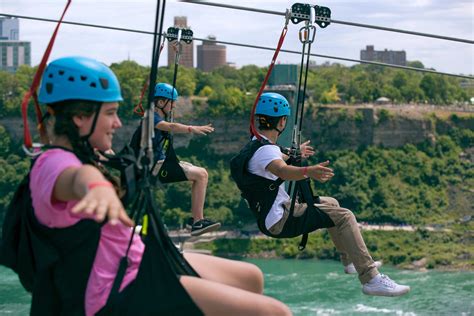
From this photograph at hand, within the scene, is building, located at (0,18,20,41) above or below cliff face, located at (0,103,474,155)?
above

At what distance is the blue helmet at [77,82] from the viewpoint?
2.62 meters

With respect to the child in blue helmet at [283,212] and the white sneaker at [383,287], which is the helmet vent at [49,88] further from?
the white sneaker at [383,287]

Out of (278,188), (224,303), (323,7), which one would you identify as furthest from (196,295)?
(323,7)

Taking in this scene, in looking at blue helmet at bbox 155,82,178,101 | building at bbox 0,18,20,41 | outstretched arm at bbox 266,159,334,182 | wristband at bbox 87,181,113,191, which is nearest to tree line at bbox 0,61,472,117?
building at bbox 0,18,20,41

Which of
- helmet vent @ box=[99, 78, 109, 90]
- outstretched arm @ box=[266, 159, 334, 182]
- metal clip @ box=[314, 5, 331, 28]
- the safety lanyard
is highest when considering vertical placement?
metal clip @ box=[314, 5, 331, 28]

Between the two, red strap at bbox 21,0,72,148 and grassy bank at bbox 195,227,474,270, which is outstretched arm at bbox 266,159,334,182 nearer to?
red strap at bbox 21,0,72,148

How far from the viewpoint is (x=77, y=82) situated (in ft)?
8.59

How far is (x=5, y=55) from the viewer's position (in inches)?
3558

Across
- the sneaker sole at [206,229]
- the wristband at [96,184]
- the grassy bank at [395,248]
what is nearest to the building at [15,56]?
the grassy bank at [395,248]

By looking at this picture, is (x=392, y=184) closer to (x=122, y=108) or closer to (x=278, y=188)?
(x=122, y=108)

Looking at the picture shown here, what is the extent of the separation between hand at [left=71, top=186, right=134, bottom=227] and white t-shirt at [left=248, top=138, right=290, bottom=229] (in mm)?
2278

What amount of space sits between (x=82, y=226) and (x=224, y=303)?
39 centimetres

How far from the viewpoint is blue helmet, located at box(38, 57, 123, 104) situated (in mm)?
2623

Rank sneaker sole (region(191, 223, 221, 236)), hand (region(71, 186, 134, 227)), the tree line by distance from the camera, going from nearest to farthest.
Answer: hand (region(71, 186, 134, 227))
sneaker sole (region(191, 223, 221, 236))
the tree line
